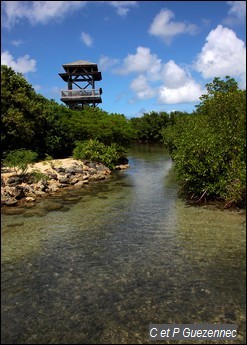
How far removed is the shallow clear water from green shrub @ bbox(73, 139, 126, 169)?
1717cm

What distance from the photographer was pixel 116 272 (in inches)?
459

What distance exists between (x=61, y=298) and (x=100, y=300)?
123cm

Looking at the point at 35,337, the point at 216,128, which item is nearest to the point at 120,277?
the point at 35,337

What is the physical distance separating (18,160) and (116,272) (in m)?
18.8

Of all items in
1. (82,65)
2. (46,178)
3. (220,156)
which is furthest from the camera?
(82,65)

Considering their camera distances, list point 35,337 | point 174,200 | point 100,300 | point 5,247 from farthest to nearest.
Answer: point 174,200, point 5,247, point 100,300, point 35,337

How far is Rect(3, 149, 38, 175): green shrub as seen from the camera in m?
26.7

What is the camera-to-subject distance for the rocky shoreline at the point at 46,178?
22.2 meters

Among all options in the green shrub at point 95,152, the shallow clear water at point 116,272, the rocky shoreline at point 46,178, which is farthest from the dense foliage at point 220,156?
the green shrub at point 95,152

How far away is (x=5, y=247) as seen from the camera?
44.9 feet

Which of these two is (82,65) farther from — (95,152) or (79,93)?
A: (95,152)

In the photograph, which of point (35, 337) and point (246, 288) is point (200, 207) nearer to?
point (246, 288)

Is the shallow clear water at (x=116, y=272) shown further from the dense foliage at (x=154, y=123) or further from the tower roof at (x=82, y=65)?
the dense foliage at (x=154, y=123)

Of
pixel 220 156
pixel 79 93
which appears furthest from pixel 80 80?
pixel 220 156
